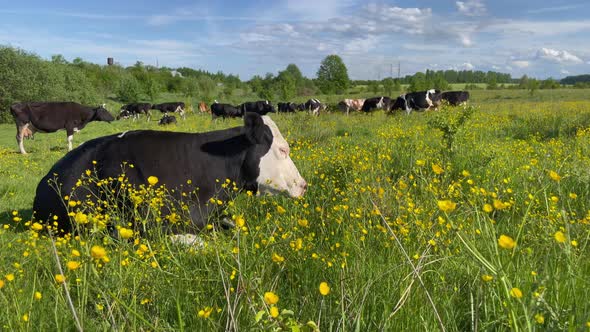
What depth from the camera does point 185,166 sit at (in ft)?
14.1

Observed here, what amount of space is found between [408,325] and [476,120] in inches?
510

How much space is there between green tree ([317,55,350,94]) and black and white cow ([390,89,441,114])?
48944 mm

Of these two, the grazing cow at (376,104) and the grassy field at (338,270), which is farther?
the grazing cow at (376,104)

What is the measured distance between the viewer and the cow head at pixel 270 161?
4.48 m

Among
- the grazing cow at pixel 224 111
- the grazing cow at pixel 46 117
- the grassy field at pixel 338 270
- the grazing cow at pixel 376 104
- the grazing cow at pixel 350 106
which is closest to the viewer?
the grassy field at pixel 338 270

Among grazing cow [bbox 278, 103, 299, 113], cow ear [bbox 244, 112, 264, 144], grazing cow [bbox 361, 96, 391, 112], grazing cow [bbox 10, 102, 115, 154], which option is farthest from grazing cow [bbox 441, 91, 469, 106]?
cow ear [bbox 244, 112, 264, 144]

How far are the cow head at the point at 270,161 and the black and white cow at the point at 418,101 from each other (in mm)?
23072

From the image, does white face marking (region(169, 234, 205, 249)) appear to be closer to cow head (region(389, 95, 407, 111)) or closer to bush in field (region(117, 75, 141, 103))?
cow head (region(389, 95, 407, 111))

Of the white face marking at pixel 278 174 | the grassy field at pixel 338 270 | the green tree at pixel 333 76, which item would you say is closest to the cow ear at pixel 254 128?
the white face marking at pixel 278 174

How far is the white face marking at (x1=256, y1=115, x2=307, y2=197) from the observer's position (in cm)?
447

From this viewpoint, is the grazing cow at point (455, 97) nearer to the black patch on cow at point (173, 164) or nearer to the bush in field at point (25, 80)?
the black patch on cow at point (173, 164)

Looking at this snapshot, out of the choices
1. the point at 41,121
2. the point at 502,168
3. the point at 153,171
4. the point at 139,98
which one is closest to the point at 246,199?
the point at 153,171

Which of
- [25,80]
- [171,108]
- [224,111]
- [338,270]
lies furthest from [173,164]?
[171,108]

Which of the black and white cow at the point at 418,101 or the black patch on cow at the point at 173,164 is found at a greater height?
the black and white cow at the point at 418,101
